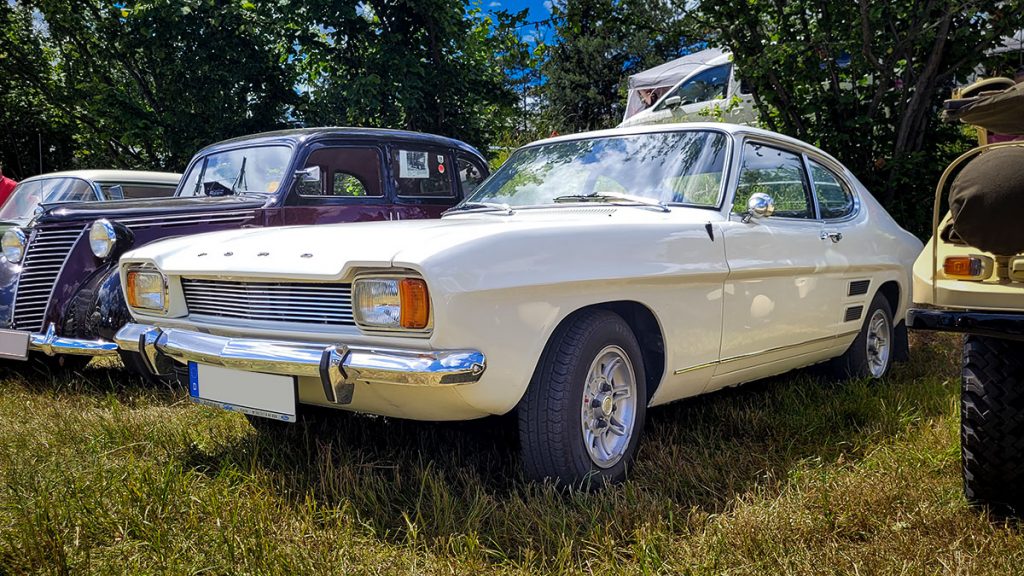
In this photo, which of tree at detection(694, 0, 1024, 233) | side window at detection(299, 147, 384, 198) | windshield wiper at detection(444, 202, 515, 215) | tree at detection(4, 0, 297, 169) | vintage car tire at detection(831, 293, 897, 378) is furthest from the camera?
tree at detection(4, 0, 297, 169)

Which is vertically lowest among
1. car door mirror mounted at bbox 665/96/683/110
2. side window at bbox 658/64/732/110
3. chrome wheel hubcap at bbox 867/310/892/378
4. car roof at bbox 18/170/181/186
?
chrome wheel hubcap at bbox 867/310/892/378

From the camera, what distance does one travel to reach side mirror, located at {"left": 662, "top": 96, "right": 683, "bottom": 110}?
39.3 ft

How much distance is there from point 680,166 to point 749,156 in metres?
0.44

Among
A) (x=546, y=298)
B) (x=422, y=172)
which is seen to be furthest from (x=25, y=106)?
(x=546, y=298)

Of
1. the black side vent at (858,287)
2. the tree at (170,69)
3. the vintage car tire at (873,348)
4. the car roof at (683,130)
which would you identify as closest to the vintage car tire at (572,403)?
the car roof at (683,130)

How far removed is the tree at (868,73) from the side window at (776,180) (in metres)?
2.58

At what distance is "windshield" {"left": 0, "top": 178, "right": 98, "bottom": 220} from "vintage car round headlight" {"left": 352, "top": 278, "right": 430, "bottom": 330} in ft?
15.3

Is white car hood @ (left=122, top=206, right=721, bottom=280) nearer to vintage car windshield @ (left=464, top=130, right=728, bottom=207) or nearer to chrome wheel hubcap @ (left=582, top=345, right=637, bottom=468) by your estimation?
vintage car windshield @ (left=464, top=130, right=728, bottom=207)

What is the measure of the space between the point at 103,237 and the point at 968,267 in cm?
416

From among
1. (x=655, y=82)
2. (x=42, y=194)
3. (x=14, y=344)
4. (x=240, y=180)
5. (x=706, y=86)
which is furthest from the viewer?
(x=655, y=82)

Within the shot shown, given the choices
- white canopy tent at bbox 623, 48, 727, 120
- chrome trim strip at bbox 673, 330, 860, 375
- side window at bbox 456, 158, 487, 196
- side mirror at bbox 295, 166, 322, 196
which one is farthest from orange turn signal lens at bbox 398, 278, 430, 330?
white canopy tent at bbox 623, 48, 727, 120

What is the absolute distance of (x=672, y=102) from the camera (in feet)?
39.6

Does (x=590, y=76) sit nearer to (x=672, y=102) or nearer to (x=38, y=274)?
(x=672, y=102)

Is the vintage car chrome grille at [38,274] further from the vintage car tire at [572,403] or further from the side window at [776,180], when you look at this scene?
the side window at [776,180]
